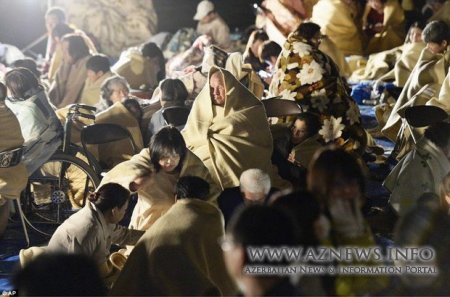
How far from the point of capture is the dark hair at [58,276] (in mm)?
3094

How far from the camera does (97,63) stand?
8.70 metres

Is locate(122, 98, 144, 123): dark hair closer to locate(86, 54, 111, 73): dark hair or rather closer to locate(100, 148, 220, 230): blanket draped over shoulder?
locate(86, 54, 111, 73): dark hair

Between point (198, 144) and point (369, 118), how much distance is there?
3909mm

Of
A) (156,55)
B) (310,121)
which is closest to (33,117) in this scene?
(310,121)

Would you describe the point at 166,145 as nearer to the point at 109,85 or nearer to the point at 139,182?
the point at 139,182

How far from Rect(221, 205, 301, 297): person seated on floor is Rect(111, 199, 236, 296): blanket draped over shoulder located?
4.55 feet

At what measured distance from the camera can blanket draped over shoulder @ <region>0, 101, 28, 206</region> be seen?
21.2 ft

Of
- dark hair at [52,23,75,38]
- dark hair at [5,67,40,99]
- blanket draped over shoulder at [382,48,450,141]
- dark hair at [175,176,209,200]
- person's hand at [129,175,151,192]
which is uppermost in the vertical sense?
dark hair at [175,176,209,200]

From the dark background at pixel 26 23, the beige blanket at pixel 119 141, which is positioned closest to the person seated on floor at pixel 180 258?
the beige blanket at pixel 119 141

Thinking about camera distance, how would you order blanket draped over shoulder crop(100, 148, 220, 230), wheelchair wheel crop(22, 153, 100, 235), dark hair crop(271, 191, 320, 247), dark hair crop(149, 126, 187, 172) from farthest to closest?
wheelchair wheel crop(22, 153, 100, 235), blanket draped over shoulder crop(100, 148, 220, 230), dark hair crop(149, 126, 187, 172), dark hair crop(271, 191, 320, 247)

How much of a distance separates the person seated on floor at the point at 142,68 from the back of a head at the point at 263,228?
21.8 feet

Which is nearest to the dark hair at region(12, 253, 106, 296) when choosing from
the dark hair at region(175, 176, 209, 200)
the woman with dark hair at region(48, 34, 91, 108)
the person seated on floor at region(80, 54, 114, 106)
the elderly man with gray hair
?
the dark hair at region(175, 176, 209, 200)

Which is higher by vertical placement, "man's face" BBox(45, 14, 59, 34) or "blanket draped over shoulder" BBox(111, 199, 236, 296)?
"blanket draped over shoulder" BBox(111, 199, 236, 296)

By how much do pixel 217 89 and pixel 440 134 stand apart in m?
1.43
